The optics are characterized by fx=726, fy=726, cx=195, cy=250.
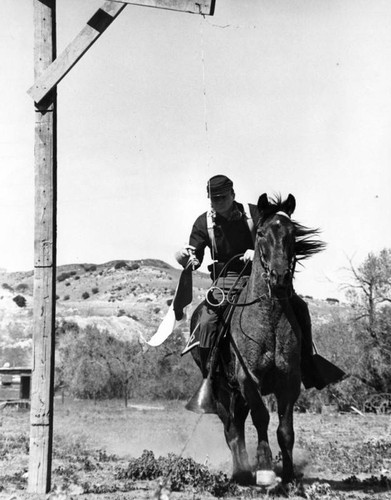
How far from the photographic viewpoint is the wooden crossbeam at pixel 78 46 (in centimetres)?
776

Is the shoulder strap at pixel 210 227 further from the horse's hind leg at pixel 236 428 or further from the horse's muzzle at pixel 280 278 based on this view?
the horse's hind leg at pixel 236 428

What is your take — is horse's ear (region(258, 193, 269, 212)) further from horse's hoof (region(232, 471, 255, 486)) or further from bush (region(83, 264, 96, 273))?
bush (region(83, 264, 96, 273))

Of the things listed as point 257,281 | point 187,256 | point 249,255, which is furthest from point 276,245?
point 187,256

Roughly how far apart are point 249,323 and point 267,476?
1605mm

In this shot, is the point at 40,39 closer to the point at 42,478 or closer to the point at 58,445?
the point at 42,478

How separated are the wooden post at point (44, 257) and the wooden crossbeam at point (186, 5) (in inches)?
42.1

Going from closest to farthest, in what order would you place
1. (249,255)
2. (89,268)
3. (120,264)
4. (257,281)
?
(257,281) < (249,255) < (120,264) < (89,268)

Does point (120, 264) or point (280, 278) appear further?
point (120, 264)

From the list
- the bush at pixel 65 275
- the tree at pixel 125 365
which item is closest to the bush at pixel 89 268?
the bush at pixel 65 275

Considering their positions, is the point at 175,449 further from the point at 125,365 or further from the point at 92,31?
the point at 125,365

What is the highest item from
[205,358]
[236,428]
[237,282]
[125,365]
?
[237,282]

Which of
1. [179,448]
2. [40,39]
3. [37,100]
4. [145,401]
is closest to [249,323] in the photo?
[37,100]

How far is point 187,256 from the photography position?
29.4 ft

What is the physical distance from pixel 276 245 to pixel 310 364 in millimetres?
2020
